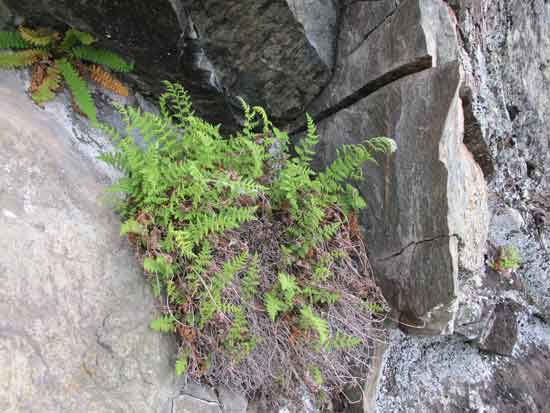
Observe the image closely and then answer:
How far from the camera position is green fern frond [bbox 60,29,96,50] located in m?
3.20

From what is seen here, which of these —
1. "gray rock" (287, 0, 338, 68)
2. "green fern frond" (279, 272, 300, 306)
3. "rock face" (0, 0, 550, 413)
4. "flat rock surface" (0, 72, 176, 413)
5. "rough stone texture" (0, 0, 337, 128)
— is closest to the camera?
"flat rock surface" (0, 72, 176, 413)

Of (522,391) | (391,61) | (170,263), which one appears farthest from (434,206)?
(522,391)

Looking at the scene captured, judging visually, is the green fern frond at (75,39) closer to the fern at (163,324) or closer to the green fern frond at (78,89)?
the green fern frond at (78,89)

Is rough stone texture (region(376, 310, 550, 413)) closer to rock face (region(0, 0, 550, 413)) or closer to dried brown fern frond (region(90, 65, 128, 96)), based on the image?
rock face (region(0, 0, 550, 413))

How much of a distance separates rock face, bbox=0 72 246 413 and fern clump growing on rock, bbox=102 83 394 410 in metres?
0.18

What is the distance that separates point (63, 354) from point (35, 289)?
43cm

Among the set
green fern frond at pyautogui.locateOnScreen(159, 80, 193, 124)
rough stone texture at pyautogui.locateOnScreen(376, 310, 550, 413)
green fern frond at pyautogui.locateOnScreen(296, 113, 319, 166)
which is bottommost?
rough stone texture at pyautogui.locateOnScreen(376, 310, 550, 413)

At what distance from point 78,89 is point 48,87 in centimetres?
23

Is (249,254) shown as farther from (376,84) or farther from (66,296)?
(376,84)

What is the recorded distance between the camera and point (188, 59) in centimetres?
329

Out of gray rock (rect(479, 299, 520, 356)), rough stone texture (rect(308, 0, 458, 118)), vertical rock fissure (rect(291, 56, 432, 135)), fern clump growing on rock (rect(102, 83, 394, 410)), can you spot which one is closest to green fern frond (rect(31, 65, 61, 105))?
fern clump growing on rock (rect(102, 83, 394, 410))

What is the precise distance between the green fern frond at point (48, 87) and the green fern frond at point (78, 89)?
0.20 feet

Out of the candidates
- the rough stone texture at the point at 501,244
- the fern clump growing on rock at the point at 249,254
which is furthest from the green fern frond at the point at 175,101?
the rough stone texture at the point at 501,244

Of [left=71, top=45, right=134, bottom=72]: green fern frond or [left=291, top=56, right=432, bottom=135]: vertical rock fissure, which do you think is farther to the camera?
[left=71, top=45, right=134, bottom=72]: green fern frond
